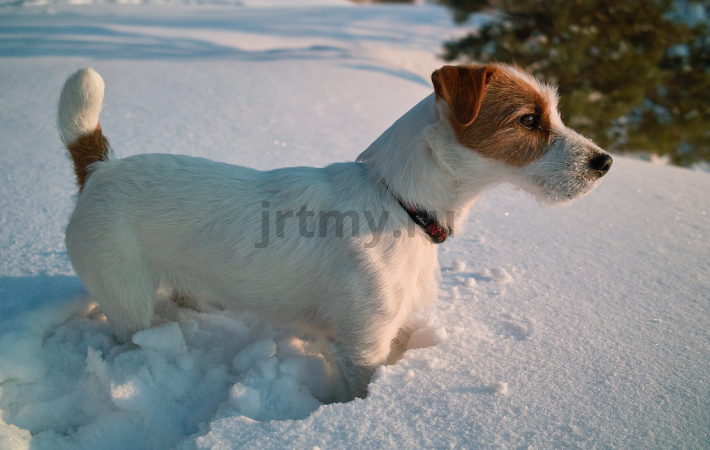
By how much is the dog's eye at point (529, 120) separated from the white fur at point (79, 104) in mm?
1676

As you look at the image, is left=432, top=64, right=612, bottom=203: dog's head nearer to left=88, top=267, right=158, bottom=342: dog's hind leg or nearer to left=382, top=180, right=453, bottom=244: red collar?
left=382, top=180, right=453, bottom=244: red collar

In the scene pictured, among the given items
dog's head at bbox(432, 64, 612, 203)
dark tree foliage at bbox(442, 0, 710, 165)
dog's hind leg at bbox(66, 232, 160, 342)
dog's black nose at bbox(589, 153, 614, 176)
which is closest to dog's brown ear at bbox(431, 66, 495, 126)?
dog's head at bbox(432, 64, 612, 203)

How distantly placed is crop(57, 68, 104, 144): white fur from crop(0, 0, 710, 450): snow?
76 centimetres

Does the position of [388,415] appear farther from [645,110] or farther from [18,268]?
[645,110]

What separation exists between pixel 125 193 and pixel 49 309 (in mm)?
680

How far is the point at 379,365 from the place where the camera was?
1802 millimetres

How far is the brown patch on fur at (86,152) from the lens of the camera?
6.30 feet

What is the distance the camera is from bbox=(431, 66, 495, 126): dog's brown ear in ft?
5.28

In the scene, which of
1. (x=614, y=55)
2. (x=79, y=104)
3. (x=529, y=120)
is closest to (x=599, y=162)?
(x=529, y=120)

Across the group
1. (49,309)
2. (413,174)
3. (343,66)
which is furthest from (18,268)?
(343,66)

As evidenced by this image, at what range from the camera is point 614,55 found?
698 centimetres

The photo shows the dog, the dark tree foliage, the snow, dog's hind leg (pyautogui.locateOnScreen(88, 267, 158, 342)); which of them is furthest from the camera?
the dark tree foliage

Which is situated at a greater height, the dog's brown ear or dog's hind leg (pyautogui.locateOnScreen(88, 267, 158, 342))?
the dog's brown ear

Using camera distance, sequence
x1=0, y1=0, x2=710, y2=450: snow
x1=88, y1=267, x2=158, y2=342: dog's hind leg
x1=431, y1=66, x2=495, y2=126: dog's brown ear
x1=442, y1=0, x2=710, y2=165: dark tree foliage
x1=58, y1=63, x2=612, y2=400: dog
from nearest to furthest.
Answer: x1=0, y1=0, x2=710, y2=450: snow < x1=431, y1=66, x2=495, y2=126: dog's brown ear < x1=58, y1=63, x2=612, y2=400: dog < x1=88, y1=267, x2=158, y2=342: dog's hind leg < x1=442, y1=0, x2=710, y2=165: dark tree foliage
